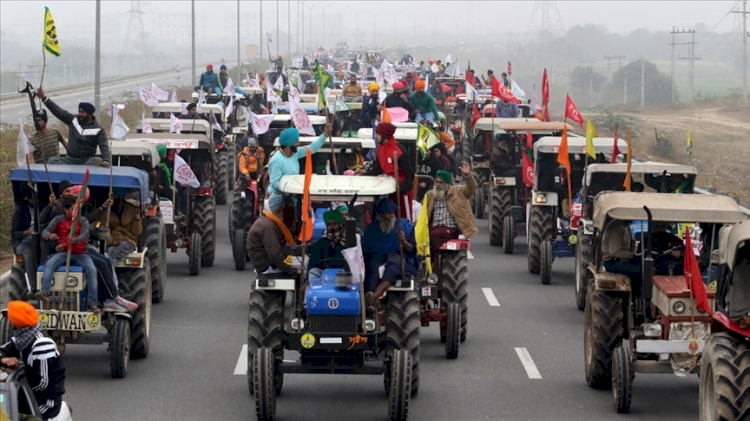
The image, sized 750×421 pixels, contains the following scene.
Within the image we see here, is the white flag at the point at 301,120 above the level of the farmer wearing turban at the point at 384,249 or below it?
above

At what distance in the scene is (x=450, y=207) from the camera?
1744 centimetres

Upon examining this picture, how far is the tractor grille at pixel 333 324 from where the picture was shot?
1283cm

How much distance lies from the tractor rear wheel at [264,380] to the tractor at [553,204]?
31.4ft

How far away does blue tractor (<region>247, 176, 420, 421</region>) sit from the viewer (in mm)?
12727

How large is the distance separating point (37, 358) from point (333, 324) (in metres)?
3.07

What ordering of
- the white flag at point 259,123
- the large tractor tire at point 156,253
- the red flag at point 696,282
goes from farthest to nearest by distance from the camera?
1. the white flag at point 259,123
2. the large tractor tire at point 156,253
3. the red flag at point 696,282

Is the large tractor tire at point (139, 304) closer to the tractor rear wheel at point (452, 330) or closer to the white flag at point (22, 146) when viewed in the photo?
the white flag at point (22, 146)

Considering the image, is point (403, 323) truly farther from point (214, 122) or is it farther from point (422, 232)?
point (214, 122)

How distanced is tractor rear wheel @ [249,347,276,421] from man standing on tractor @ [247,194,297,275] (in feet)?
4.12

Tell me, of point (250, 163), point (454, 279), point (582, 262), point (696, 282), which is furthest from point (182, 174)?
point (696, 282)

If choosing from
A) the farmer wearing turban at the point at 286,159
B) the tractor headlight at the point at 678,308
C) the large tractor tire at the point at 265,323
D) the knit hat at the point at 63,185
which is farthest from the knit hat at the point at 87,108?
the tractor headlight at the point at 678,308

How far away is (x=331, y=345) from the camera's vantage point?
12.7m

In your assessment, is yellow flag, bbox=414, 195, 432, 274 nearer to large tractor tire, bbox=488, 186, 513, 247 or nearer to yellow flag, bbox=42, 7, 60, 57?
yellow flag, bbox=42, 7, 60, 57

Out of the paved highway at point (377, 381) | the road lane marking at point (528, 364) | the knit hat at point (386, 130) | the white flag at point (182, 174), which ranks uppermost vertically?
the knit hat at point (386, 130)
